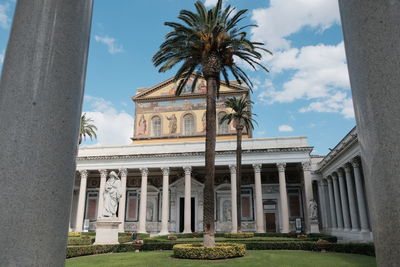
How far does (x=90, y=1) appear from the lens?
2.63 metres

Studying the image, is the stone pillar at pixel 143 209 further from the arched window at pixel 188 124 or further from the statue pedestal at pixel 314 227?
the statue pedestal at pixel 314 227

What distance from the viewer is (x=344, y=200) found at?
28.3 metres

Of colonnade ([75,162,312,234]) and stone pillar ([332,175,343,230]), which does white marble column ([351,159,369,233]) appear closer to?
stone pillar ([332,175,343,230])

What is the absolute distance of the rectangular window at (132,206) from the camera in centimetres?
3984

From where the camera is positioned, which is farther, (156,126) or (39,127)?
(156,126)

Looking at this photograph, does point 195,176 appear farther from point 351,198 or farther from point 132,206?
point 351,198

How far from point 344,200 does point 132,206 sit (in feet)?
80.9

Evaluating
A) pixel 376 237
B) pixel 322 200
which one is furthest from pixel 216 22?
pixel 322 200

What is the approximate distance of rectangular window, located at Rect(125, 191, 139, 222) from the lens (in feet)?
131

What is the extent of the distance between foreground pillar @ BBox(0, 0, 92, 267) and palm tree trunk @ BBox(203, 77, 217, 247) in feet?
44.4

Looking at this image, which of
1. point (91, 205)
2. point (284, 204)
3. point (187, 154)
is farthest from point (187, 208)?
point (91, 205)

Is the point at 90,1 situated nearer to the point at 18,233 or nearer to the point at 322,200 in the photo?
the point at 18,233

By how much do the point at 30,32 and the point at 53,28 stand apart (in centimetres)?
16

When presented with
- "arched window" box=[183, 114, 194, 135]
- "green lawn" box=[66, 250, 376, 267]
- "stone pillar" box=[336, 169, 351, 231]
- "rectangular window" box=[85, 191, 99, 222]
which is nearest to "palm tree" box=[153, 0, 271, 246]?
"green lawn" box=[66, 250, 376, 267]
